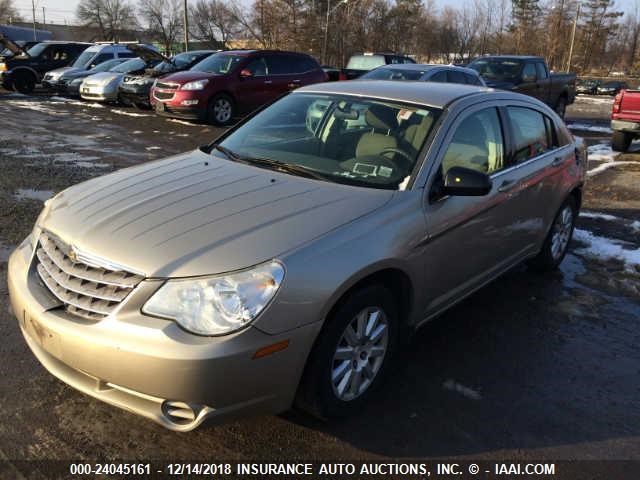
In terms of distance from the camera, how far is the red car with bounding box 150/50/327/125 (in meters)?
12.8

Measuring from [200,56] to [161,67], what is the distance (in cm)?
152

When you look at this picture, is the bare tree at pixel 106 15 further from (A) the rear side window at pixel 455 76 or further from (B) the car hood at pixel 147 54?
(A) the rear side window at pixel 455 76

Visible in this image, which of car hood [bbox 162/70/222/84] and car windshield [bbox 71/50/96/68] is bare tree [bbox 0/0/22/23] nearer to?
car windshield [bbox 71/50/96/68]

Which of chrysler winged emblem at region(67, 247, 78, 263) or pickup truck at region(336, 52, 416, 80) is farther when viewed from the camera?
pickup truck at region(336, 52, 416, 80)

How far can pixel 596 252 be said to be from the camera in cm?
564

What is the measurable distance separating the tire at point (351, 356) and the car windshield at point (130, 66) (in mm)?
16532

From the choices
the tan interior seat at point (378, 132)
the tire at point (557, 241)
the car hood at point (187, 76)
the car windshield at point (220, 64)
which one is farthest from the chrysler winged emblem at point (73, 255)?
the car windshield at point (220, 64)

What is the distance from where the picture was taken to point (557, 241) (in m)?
5.07

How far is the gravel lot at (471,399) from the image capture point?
2705 mm

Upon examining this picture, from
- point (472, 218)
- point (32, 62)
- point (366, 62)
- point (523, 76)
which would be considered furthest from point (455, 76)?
point (32, 62)

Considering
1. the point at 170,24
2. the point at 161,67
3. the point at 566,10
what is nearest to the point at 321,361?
the point at 161,67

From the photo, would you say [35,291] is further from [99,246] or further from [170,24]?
[170,24]

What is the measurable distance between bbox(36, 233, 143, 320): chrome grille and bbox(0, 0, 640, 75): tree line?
1376 inches

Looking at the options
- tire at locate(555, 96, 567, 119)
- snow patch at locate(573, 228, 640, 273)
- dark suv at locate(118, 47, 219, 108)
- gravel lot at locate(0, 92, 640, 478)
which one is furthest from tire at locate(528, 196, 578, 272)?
tire at locate(555, 96, 567, 119)
